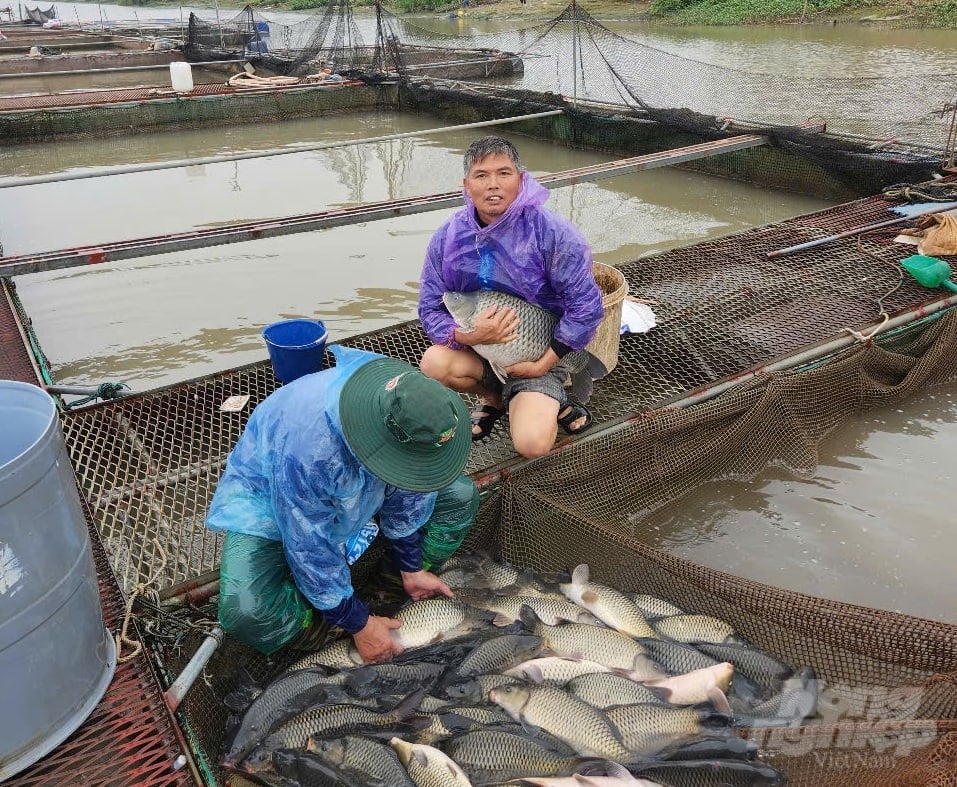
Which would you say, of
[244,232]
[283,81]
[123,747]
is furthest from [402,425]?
[283,81]

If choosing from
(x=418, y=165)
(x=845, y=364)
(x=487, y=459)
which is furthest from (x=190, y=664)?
(x=418, y=165)

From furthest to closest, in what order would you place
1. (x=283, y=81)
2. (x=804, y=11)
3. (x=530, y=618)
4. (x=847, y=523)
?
(x=804, y=11) < (x=283, y=81) < (x=847, y=523) < (x=530, y=618)

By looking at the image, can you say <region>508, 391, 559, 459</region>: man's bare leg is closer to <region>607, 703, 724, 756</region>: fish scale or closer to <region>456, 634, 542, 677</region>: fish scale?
<region>456, 634, 542, 677</region>: fish scale

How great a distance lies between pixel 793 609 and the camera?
2.61 m

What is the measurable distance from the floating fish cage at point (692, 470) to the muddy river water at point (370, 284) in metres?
0.26

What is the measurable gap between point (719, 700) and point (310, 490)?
58.4 inches

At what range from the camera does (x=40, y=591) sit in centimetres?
180

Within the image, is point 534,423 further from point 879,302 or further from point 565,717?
point 879,302

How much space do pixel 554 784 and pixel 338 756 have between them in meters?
0.63

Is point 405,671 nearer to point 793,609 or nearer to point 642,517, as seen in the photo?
point 793,609

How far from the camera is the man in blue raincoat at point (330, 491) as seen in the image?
213 centimetres

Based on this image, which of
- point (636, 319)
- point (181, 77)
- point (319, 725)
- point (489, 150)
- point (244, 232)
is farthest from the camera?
point (181, 77)

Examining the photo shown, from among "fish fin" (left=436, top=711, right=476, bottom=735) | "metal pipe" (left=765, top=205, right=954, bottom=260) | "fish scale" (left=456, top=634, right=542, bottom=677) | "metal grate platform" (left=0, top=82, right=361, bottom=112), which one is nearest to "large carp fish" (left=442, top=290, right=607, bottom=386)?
"fish scale" (left=456, top=634, right=542, bottom=677)

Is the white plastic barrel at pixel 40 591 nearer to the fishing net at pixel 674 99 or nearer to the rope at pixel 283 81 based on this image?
the fishing net at pixel 674 99
